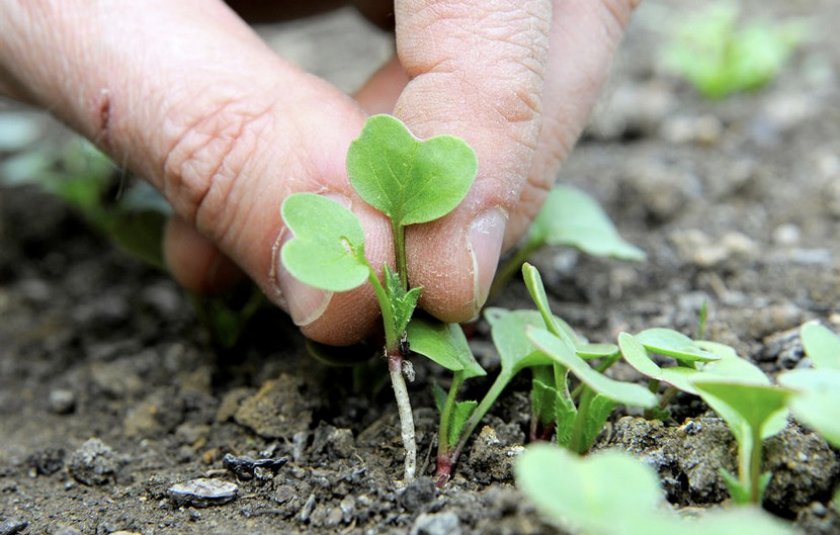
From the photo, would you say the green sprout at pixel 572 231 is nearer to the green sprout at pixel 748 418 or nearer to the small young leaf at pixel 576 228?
the small young leaf at pixel 576 228

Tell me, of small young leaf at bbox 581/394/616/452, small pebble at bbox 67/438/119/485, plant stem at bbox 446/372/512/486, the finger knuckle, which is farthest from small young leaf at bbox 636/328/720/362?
small pebble at bbox 67/438/119/485

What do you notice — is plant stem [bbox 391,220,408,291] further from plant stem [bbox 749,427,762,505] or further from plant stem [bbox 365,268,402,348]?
plant stem [bbox 749,427,762,505]

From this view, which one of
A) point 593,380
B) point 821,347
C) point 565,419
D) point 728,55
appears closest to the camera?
point 593,380

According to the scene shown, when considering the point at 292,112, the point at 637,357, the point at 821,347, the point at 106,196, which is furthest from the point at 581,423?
the point at 106,196

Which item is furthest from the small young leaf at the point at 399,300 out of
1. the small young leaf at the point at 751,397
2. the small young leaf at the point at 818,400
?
the small young leaf at the point at 818,400

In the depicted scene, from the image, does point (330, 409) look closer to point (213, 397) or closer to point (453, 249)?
point (213, 397)

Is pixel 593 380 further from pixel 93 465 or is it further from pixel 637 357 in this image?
pixel 93 465
